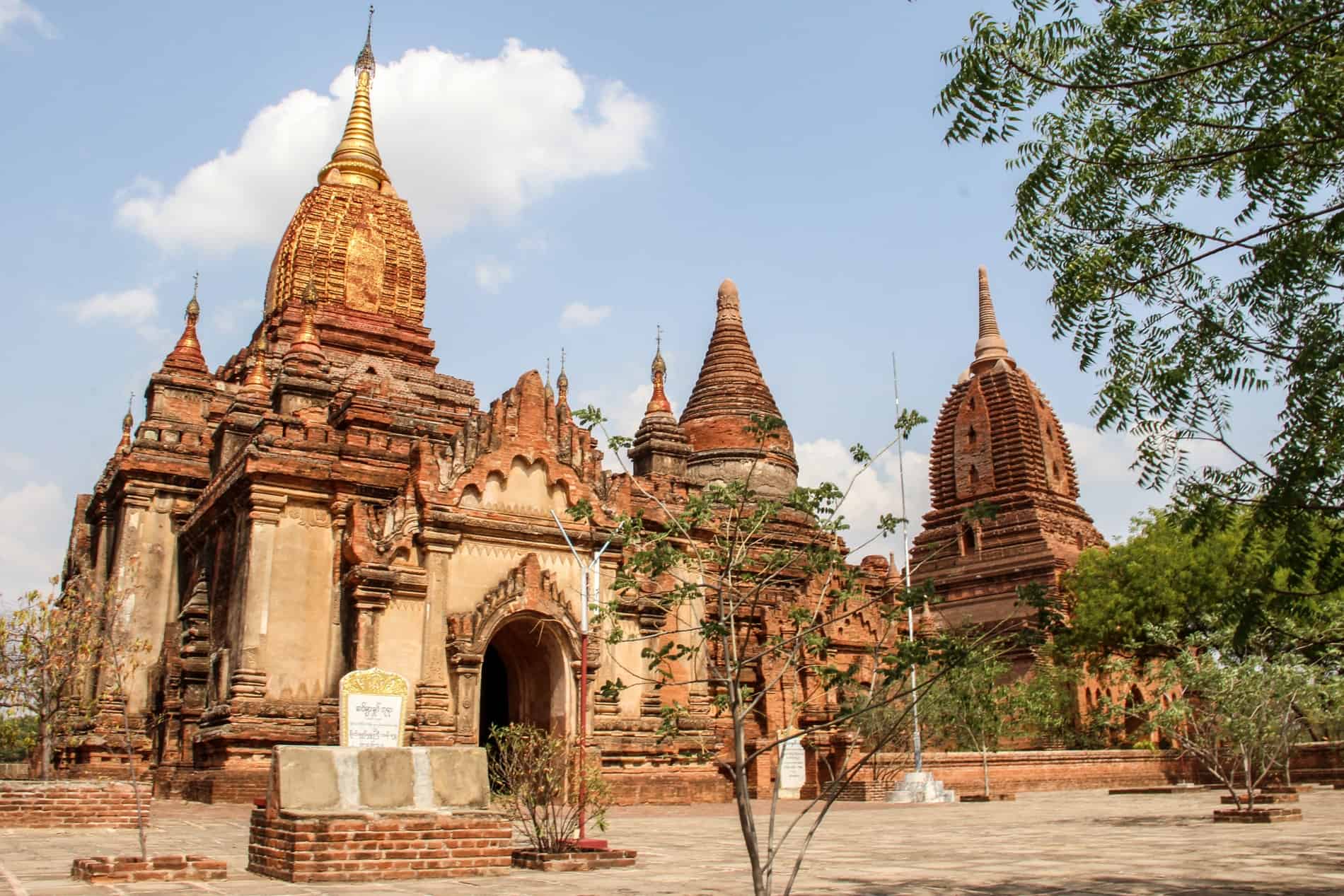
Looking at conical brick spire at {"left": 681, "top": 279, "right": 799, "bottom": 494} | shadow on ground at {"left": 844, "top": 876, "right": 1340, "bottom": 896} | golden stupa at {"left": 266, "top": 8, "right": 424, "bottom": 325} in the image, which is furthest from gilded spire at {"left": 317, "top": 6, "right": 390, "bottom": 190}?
shadow on ground at {"left": 844, "top": 876, "right": 1340, "bottom": 896}

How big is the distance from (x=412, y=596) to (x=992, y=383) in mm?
Answer: 38293

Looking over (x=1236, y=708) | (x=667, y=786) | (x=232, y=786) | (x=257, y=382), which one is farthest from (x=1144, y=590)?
(x=232, y=786)

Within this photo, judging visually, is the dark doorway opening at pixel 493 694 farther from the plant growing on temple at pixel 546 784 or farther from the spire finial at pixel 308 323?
the plant growing on temple at pixel 546 784

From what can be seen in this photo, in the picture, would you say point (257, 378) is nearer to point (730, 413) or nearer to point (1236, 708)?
point (730, 413)

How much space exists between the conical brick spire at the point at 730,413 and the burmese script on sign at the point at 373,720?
21301 mm

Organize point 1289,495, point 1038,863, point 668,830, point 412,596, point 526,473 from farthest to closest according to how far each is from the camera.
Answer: point 526,473
point 412,596
point 668,830
point 1038,863
point 1289,495

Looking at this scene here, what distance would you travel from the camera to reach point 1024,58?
7.07 meters

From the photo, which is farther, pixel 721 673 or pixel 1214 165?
pixel 721 673

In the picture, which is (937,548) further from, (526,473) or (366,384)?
(366,384)

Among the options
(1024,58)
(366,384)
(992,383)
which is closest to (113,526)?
(366,384)

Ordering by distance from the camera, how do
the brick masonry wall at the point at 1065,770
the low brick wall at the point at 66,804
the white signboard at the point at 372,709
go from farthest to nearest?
the brick masonry wall at the point at 1065,770, the low brick wall at the point at 66,804, the white signboard at the point at 372,709

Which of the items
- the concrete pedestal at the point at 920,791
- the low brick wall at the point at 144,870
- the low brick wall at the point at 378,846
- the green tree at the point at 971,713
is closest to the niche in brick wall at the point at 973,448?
the green tree at the point at 971,713

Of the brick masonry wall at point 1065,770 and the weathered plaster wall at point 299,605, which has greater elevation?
the weathered plaster wall at point 299,605

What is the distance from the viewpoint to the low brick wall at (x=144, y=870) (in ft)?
34.4
